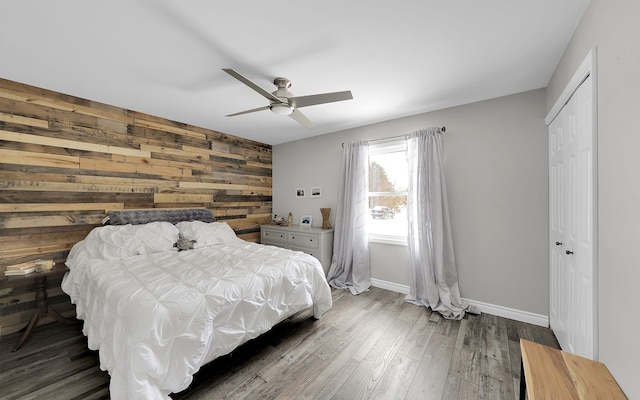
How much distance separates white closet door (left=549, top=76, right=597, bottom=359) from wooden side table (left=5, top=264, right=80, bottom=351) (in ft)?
13.4

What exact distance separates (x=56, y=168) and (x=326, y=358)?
3.36 metres

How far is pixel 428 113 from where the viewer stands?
3105 mm

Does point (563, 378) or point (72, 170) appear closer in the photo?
point (563, 378)

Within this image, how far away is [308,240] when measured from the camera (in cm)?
384

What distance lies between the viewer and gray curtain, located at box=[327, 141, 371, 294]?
3.56 metres

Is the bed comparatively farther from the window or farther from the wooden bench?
the wooden bench

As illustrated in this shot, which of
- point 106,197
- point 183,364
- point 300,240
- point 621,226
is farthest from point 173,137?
point 621,226

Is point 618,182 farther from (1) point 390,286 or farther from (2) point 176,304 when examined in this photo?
(1) point 390,286

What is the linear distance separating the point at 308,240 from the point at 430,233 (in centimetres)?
182

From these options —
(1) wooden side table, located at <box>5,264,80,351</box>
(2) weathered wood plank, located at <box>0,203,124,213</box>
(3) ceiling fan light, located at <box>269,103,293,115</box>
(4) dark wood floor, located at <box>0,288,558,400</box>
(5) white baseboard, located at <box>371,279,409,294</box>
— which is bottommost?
(4) dark wood floor, located at <box>0,288,558,400</box>

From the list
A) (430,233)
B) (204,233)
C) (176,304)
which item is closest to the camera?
(176,304)

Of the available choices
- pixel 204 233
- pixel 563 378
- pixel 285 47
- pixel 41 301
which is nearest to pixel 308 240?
pixel 204 233

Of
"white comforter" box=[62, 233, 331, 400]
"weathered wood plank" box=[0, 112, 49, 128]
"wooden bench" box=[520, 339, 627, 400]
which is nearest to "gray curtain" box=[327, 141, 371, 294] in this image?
"white comforter" box=[62, 233, 331, 400]

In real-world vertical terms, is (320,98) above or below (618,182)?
above
